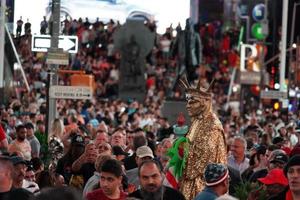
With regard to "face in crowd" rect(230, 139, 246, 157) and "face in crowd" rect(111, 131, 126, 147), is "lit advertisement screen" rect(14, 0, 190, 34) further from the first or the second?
"face in crowd" rect(230, 139, 246, 157)

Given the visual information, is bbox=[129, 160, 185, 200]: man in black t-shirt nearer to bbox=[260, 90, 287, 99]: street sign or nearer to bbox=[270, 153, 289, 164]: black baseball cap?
bbox=[270, 153, 289, 164]: black baseball cap

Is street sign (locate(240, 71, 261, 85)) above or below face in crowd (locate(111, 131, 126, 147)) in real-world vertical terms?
above

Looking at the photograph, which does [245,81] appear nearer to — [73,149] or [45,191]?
[73,149]

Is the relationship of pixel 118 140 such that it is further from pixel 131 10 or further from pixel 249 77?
pixel 131 10

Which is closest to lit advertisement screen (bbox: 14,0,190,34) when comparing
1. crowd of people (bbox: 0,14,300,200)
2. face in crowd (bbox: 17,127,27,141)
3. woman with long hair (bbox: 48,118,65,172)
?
crowd of people (bbox: 0,14,300,200)

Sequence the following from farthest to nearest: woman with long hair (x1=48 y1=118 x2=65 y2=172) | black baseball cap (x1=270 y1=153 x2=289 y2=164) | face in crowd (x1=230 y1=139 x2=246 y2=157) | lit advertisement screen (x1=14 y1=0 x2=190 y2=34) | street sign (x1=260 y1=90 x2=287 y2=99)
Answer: lit advertisement screen (x1=14 y1=0 x2=190 y2=34) → street sign (x1=260 y1=90 x2=287 y2=99) → woman with long hair (x1=48 y1=118 x2=65 y2=172) → face in crowd (x1=230 y1=139 x2=246 y2=157) → black baseball cap (x1=270 y1=153 x2=289 y2=164)

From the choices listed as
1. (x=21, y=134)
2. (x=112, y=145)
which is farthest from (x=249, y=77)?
(x=112, y=145)

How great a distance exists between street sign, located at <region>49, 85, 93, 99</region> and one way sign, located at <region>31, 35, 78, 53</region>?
748 millimetres

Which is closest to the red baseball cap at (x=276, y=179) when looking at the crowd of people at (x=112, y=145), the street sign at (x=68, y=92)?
the crowd of people at (x=112, y=145)

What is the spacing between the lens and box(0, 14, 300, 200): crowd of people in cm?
1054

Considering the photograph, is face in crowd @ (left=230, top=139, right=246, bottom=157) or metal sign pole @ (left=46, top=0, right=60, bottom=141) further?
metal sign pole @ (left=46, top=0, right=60, bottom=141)

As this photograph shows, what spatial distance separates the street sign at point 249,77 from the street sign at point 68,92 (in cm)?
1913

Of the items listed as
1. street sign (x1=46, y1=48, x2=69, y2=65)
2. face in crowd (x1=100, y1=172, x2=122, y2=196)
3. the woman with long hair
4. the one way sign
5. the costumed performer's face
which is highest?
the one way sign

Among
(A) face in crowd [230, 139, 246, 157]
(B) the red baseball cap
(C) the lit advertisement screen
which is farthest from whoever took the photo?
(C) the lit advertisement screen
